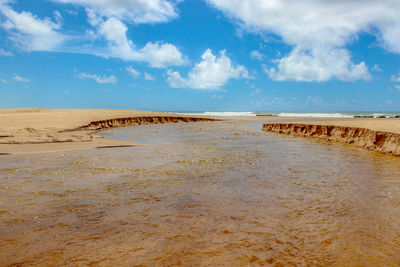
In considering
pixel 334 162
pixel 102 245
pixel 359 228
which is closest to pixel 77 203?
pixel 102 245

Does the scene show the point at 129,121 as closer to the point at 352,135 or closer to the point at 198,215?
the point at 352,135

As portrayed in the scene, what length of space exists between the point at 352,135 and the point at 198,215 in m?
11.9

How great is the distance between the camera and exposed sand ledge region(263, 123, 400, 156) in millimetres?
9759

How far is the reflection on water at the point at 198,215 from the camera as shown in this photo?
9.13 feet

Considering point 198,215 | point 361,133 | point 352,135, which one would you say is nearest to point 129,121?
point 352,135

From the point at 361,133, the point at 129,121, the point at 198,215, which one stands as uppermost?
the point at 361,133

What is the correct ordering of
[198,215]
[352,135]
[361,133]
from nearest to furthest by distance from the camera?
[198,215]
[361,133]
[352,135]

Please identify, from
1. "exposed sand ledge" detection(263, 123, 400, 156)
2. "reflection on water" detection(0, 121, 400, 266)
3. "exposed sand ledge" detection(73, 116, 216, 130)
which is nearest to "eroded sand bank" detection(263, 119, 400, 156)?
"exposed sand ledge" detection(263, 123, 400, 156)

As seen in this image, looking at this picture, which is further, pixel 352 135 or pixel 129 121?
pixel 129 121

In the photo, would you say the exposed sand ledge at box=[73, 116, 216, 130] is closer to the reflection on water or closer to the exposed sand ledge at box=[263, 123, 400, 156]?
the exposed sand ledge at box=[263, 123, 400, 156]

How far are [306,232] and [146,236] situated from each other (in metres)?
2.01

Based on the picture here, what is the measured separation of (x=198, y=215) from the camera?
378 centimetres

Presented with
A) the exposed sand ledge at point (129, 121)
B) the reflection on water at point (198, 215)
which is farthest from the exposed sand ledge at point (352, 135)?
the exposed sand ledge at point (129, 121)

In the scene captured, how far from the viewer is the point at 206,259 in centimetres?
269
